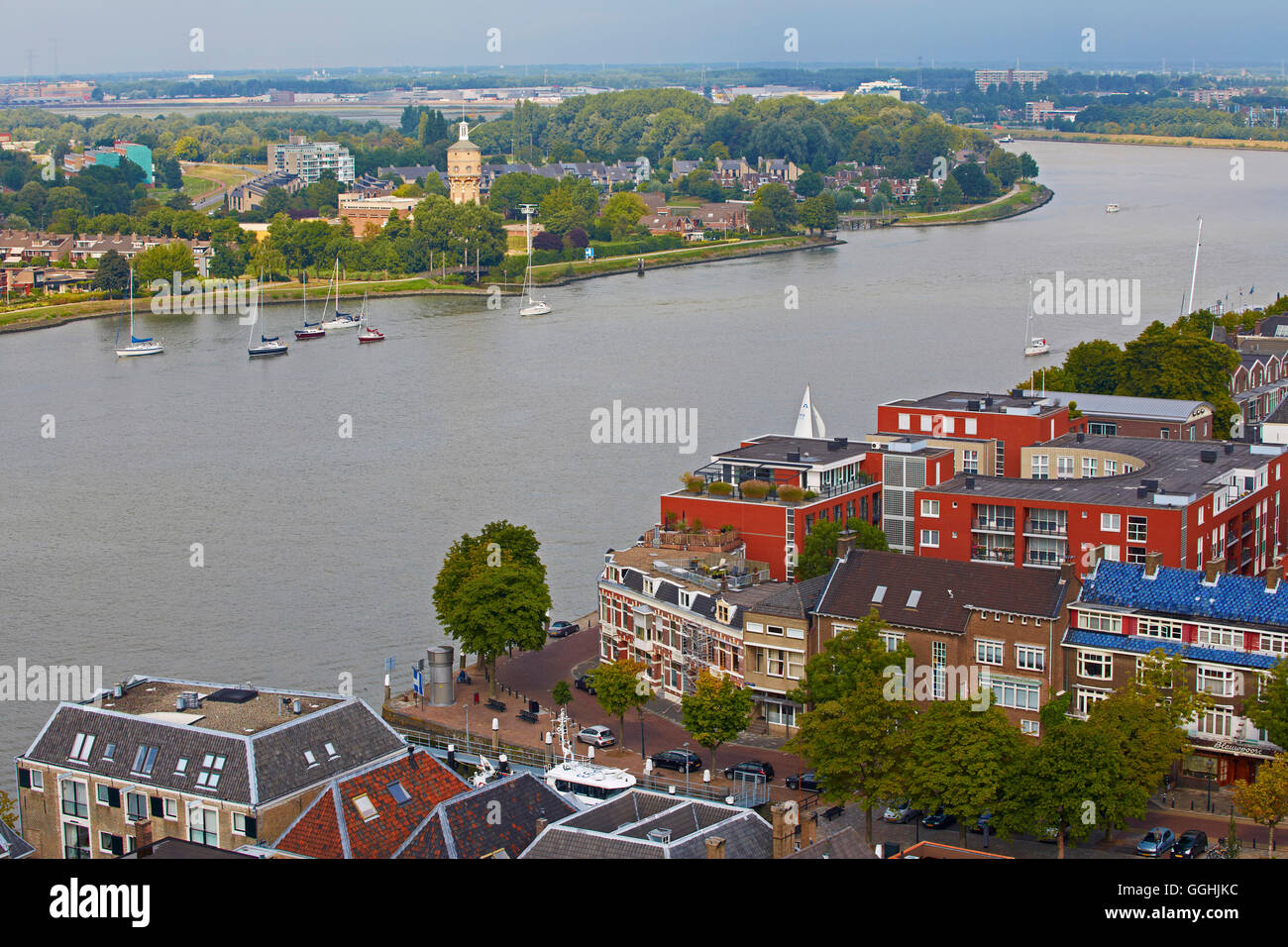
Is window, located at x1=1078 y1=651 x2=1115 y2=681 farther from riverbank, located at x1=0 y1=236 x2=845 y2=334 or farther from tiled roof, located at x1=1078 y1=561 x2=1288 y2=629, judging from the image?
riverbank, located at x1=0 y1=236 x2=845 y2=334

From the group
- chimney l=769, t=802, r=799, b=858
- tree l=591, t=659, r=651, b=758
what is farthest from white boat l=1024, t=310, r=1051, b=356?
chimney l=769, t=802, r=799, b=858

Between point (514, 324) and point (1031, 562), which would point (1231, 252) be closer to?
point (514, 324)

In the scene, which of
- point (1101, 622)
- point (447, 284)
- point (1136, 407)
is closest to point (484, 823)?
point (1101, 622)

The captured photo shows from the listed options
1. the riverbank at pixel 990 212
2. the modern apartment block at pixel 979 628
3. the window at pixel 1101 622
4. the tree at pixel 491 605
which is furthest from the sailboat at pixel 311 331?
the window at pixel 1101 622

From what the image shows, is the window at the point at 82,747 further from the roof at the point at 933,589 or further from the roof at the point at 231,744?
the roof at the point at 933,589

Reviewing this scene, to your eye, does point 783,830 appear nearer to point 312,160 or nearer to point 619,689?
point 619,689

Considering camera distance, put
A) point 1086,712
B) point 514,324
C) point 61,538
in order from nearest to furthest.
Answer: point 1086,712 → point 61,538 → point 514,324
